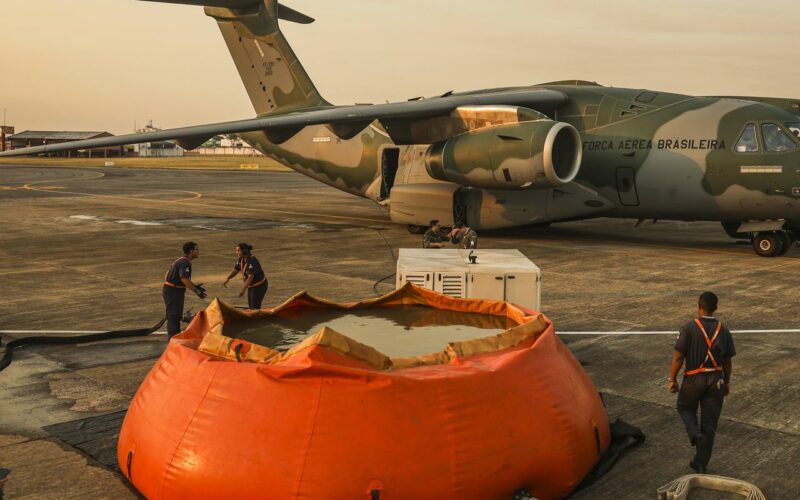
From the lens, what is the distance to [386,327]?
8.24 metres

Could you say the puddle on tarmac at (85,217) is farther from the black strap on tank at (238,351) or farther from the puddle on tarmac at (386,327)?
the black strap on tank at (238,351)

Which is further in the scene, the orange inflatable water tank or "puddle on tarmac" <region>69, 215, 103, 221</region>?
"puddle on tarmac" <region>69, 215, 103, 221</region>

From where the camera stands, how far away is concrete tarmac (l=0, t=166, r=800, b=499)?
283 inches

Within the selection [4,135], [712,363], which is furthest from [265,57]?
[4,135]

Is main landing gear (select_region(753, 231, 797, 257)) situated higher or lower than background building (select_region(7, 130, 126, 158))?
lower

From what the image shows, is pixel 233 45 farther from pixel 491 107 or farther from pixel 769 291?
pixel 769 291

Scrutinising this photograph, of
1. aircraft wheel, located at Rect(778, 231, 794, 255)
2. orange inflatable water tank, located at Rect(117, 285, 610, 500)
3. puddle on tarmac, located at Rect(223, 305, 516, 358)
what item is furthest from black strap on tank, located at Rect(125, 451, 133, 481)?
aircraft wheel, located at Rect(778, 231, 794, 255)

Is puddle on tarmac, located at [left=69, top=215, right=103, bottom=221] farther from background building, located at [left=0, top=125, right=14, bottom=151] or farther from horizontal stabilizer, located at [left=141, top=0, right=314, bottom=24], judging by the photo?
background building, located at [left=0, top=125, right=14, bottom=151]

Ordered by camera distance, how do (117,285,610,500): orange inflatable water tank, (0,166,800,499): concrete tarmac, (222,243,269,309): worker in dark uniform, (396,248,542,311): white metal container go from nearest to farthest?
(117,285,610,500): orange inflatable water tank < (0,166,800,499): concrete tarmac < (396,248,542,311): white metal container < (222,243,269,309): worker in dark uniform

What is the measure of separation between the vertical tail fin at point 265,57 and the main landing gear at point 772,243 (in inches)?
591

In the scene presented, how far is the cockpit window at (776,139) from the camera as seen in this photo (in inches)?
737

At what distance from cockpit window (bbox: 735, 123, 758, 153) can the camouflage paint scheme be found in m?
0.16

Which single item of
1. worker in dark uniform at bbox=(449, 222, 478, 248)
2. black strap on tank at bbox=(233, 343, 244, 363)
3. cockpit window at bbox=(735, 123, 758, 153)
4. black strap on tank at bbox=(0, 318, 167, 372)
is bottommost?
black strap on tank at bbox=(0, 318, 167, 372)

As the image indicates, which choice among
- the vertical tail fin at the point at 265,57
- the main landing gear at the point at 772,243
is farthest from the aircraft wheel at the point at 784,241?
the vertical tail fin at the point at 265,57
